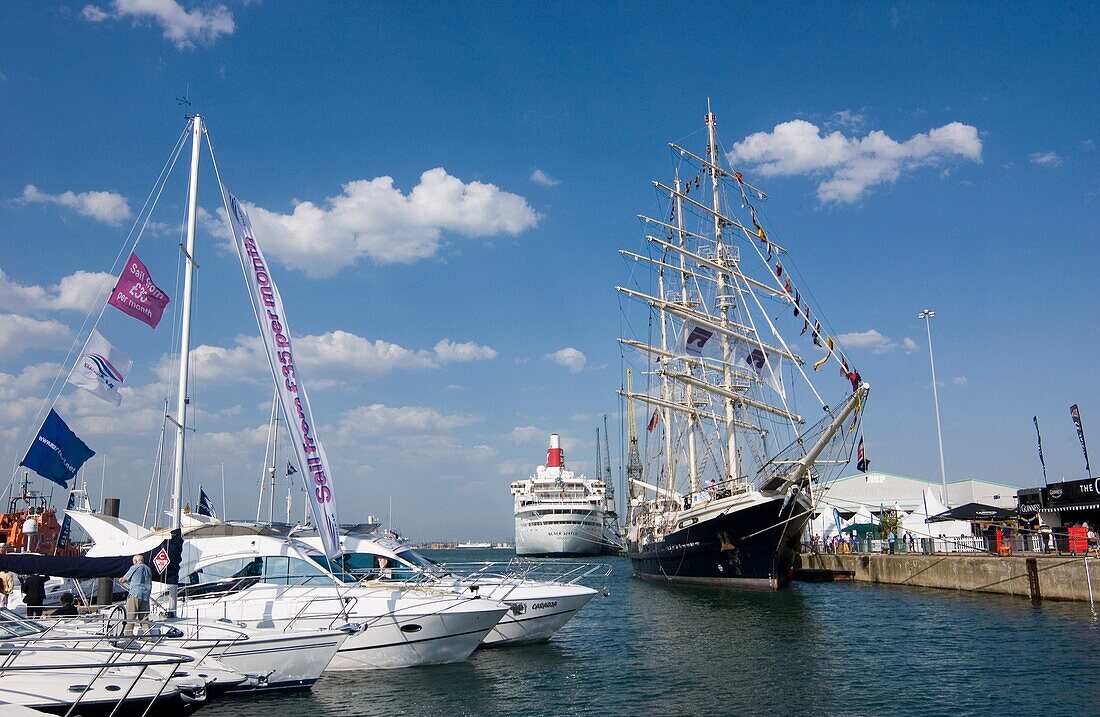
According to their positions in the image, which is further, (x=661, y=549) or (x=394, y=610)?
(x=661, y=549)

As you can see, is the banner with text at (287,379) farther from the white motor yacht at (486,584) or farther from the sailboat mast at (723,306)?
the sailboat mast at (723,306)

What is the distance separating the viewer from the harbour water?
1712 cm

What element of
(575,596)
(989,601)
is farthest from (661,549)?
(575,596)

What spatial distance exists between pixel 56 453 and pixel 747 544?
3509 cm

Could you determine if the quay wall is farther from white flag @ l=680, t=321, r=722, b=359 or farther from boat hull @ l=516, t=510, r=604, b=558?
boat hull @ l=516, t=510, r=604, b=558

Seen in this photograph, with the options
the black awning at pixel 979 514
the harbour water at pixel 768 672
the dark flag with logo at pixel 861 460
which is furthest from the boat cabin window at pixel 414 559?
the black awning at pixel 979 514

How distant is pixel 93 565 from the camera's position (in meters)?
17.9

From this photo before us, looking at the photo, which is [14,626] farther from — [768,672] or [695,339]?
[695,339]

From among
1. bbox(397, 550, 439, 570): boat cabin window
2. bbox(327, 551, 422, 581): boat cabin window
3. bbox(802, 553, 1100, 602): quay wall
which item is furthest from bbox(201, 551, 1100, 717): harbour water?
→ bbox(397, 550, 439, 570): boat cabin window

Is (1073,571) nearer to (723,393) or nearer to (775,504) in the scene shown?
(775,504)

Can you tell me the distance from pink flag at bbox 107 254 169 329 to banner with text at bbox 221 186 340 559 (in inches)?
84.4

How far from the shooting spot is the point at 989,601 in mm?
35156

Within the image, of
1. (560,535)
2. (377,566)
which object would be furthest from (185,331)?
(560,535)

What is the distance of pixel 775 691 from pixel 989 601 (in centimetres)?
2173
